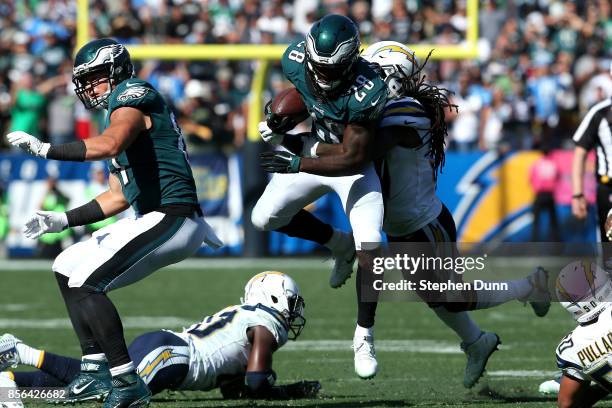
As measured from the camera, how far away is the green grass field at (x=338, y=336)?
6121 mm

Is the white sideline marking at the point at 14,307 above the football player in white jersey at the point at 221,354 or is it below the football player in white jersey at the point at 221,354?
below

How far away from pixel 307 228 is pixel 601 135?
7.08 ft

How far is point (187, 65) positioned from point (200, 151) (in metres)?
1.81

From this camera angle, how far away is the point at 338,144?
5.92m

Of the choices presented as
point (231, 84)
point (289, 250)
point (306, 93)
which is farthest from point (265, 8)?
point (306, 93)

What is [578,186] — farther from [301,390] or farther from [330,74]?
[301,390]

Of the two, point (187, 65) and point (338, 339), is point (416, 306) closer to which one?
point (338, 339)

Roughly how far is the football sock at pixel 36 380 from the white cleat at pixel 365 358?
141cm

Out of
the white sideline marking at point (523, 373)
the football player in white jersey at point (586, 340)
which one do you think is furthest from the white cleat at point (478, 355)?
the football player in white jersey at point (586, 340)

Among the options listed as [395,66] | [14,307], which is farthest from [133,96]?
[14,307]

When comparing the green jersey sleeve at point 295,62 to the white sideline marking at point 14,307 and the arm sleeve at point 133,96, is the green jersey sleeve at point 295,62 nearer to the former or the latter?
the arm sleeve at point 133,96

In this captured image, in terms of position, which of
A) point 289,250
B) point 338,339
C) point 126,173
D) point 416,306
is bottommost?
point 289,250

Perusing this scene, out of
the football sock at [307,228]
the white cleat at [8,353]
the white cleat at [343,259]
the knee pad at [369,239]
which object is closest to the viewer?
the white cleat at [8,353]

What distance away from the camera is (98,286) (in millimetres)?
5223
